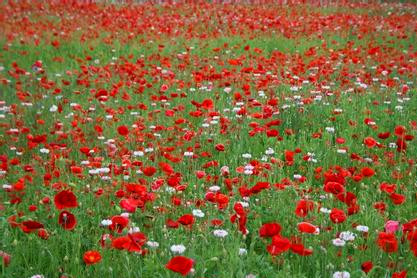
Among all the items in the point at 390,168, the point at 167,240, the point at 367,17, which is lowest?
the point at 367,17

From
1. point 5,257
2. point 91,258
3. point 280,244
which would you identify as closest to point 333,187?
point 280,244

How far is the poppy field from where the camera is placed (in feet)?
9.05

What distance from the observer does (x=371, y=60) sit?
8516 mm

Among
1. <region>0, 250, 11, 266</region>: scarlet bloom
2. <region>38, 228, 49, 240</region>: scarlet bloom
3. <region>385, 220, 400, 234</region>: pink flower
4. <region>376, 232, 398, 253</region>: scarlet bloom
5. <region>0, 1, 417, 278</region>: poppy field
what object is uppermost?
<region>376, 232, 398, 253</region>: scarlet bloom

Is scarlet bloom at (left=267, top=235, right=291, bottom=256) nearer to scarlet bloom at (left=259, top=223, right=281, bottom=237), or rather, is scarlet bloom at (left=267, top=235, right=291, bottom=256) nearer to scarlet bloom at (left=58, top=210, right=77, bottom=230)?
scarlet bloom at (left=259, top=223, right=281, bottom=237)

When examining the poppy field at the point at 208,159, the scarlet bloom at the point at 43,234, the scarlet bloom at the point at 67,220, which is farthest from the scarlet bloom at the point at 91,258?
the scarlet bloom at the point at 43,234

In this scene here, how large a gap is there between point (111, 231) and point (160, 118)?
265cm

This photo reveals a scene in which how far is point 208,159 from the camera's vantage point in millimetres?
4500

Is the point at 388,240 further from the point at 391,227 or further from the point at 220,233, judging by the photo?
the point at 220,233

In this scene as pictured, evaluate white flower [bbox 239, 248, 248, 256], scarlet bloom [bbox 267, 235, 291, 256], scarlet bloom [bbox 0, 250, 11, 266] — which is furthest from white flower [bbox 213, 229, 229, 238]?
scarlet bloom [bbox 0, 250, 11, 266]

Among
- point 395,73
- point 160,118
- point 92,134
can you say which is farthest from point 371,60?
point 92,134

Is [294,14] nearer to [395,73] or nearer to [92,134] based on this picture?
[395,73]

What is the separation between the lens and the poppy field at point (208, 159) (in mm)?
2758

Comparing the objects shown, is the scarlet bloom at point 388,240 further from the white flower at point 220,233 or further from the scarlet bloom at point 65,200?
the scarlet bloom at point 65,200
